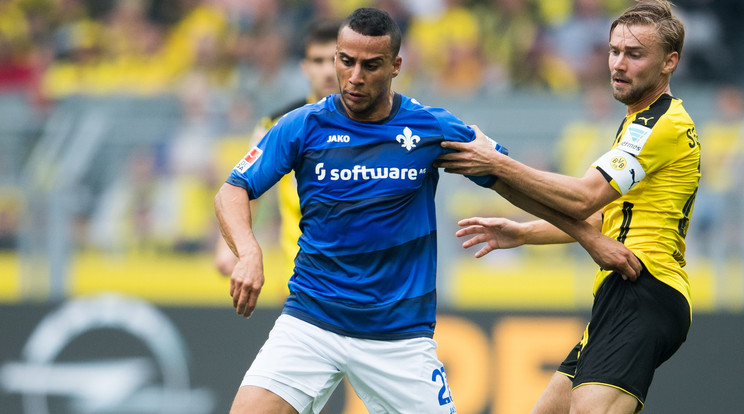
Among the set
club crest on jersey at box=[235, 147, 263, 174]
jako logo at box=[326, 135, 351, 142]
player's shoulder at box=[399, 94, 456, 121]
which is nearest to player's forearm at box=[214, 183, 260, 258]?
club crest on jersey at box=[235, 147, 263, 174]

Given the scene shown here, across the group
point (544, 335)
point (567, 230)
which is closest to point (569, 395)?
point (567, 230)

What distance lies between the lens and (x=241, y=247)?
14.2 ft

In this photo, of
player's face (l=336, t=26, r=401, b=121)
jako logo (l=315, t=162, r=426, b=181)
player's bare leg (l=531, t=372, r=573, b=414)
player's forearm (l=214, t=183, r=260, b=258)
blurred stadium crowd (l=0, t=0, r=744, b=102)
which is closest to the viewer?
player's forearm (l=214, t=183, r=260, b=258)

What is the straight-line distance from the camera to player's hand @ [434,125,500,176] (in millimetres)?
4664

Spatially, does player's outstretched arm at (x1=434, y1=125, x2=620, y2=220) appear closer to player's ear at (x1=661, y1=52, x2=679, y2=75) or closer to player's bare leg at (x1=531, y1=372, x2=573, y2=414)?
player's ear at (x1=661, y1=52, x2=679, y2=75)

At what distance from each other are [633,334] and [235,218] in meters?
1.95

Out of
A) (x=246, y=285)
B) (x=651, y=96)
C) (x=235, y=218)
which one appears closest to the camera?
(x=246, y=285)

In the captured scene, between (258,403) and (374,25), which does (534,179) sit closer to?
(374,25)

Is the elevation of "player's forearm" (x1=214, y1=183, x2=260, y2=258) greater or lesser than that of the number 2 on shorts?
greater

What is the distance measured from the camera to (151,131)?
9.55 metres

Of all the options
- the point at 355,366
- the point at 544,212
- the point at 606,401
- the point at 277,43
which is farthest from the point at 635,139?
the point at 277,43

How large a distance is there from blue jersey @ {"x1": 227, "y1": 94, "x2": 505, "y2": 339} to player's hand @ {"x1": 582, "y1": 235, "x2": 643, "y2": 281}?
876mm

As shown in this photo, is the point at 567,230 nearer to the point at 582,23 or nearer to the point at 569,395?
the point at 569,395

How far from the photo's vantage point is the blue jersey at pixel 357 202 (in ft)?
15.0
